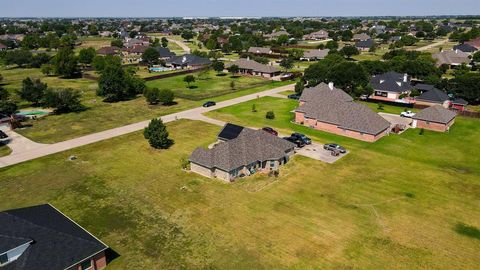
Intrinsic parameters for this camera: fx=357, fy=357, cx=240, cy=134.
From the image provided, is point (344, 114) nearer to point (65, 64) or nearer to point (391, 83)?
point (391, 83)

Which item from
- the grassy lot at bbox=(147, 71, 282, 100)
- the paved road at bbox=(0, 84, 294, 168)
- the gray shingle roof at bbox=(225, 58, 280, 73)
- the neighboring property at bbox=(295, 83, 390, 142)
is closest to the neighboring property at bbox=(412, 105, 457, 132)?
the neighboring property at bbox=(295, 83, 390, 142)

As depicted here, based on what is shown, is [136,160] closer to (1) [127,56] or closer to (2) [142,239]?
(2) [142,239]

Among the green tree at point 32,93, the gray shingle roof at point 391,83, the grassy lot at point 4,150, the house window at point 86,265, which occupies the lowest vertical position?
the grassy lot at point 4,150

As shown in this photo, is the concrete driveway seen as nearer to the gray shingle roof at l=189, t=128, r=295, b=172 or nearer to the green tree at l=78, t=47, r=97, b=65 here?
the gray shingle roof at l=189, t=128, r=295, b=172

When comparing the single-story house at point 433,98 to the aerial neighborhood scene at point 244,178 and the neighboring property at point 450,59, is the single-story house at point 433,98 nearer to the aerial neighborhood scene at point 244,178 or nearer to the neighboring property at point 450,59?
the aerial neighborhood scene at point 244,178

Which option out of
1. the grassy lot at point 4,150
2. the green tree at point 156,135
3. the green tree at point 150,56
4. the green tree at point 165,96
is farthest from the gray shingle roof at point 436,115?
the green tree at point 150,56

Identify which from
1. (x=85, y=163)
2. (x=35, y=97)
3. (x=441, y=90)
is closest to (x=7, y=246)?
(x=85, y=163)
